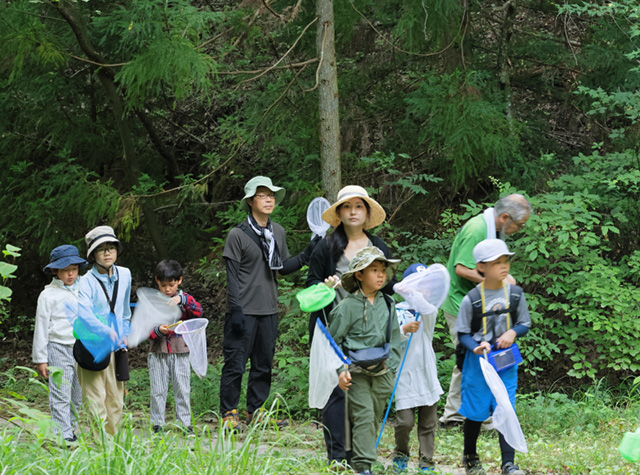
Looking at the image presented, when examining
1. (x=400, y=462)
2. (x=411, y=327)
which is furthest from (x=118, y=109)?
(x=400, y=462)

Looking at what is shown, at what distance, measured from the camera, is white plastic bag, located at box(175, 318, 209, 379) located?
19.7 ft

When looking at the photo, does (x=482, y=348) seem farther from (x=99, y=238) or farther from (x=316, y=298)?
(x=99, y=238)

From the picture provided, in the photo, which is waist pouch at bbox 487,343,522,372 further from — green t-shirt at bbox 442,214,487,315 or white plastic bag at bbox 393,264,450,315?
green t-shirt at bbox 442,214,487,315

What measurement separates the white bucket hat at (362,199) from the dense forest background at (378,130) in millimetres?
2579

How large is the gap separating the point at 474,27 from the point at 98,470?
29.3ft

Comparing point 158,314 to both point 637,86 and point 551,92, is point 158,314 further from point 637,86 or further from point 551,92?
point 551,92

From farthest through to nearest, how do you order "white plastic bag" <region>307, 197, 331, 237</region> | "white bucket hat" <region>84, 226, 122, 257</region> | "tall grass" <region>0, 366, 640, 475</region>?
"white plastic bag" <region>307, 197, 331, 237</region>, "white bucket hat" <region>84, 226, 122, 257</region>, "tall grass" <region>0, 366, 640, 475</region>

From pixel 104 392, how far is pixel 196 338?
2.68 feet

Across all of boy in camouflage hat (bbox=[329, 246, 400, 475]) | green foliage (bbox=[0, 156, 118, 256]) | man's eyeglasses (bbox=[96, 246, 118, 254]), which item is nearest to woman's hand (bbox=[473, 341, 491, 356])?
boy in camouflage hat (bbox=[329, 246, 400, 475])

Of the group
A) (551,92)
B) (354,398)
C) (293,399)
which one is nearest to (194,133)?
(551,92)

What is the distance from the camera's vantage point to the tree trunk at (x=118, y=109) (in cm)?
981

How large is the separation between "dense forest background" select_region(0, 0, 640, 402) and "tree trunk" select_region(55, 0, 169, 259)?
31 mm

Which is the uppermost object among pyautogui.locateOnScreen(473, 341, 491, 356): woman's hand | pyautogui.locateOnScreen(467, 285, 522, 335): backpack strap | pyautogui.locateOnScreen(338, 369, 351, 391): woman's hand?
pyautogui.locateOnScreen(467, 285, 522, 335): backpack strap

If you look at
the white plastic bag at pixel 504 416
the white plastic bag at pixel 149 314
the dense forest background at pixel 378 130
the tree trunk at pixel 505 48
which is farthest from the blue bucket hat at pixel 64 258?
the tree trunk at pixel 505 48
